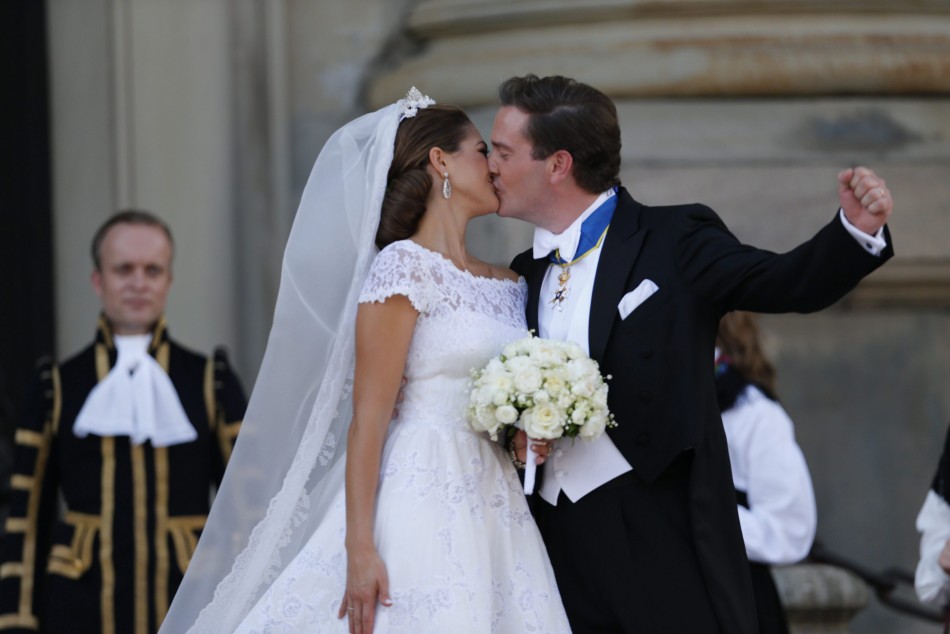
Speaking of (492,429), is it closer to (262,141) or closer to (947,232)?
(947,232)

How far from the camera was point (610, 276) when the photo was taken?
4.02 m

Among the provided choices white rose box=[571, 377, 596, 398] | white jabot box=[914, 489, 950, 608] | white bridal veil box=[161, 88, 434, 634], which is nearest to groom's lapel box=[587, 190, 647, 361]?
white rose box=[571, 377, 596, 398]

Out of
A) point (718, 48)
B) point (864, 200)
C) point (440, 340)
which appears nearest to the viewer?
point (864, 200)

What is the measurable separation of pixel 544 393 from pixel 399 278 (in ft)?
1.61

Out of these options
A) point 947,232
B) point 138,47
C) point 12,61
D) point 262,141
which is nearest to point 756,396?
point 947,232

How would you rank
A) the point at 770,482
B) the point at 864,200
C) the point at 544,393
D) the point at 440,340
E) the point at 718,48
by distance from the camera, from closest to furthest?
the point at 864,200 < the point at 544,393 < the point at 440,340 < the point at 770,482 < the point at 718,48

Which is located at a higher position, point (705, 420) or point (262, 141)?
point (262, 141)

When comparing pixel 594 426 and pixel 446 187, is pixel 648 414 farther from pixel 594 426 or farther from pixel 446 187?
pixel 446 187

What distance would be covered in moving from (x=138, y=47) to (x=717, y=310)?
12.5ft

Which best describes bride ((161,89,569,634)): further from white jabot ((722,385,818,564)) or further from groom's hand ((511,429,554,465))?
white jabot ((722,385,818,564))

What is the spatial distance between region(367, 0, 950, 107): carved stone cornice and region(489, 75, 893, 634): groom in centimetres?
223

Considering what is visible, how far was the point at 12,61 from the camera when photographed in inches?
290

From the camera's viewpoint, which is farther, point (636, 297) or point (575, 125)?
point (575, 125)

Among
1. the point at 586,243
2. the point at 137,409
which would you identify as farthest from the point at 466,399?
the point at 137,409
